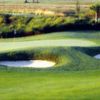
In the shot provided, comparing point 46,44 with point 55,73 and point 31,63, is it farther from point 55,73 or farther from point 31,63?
point 55,73

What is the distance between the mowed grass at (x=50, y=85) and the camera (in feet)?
57.8

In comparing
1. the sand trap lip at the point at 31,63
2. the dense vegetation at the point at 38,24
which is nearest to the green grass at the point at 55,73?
the sand trap lip at the point at 31,63

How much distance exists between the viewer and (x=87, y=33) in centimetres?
4147

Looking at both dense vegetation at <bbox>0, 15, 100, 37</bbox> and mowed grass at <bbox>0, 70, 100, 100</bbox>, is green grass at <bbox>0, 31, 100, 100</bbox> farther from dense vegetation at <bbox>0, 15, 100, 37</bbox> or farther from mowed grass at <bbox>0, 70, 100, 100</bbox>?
dense vegetation at <bbox>0, 15, 100, 37</bbox>

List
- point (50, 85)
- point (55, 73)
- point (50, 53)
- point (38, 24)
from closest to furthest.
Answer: point (50, 85), point (55, 73), point (50, 53), point (38, 24)

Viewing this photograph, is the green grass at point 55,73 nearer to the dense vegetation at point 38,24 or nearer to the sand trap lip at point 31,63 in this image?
the sand trap lip at point 31,63

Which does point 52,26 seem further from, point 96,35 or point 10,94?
A: point 10,94

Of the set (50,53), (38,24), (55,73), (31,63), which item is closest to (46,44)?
(50,53)

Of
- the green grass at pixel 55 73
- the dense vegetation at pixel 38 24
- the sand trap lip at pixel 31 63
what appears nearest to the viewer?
the green grass at pixel 55 73

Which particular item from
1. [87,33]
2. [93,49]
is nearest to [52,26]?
[87,33]

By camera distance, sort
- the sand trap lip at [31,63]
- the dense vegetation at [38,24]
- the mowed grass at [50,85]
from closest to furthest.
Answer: the mowed grass at [50,85] → the sand trap lip at [31,63] → the dense vegetation at [38,24]

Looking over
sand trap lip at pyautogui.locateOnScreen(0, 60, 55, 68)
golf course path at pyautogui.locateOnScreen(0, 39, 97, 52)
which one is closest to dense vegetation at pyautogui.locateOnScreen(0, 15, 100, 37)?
golf course path at pyautogui.locateOnScreen(0, 39, 97, 52)

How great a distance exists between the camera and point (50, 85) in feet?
64.3

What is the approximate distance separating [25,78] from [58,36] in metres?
17.3
